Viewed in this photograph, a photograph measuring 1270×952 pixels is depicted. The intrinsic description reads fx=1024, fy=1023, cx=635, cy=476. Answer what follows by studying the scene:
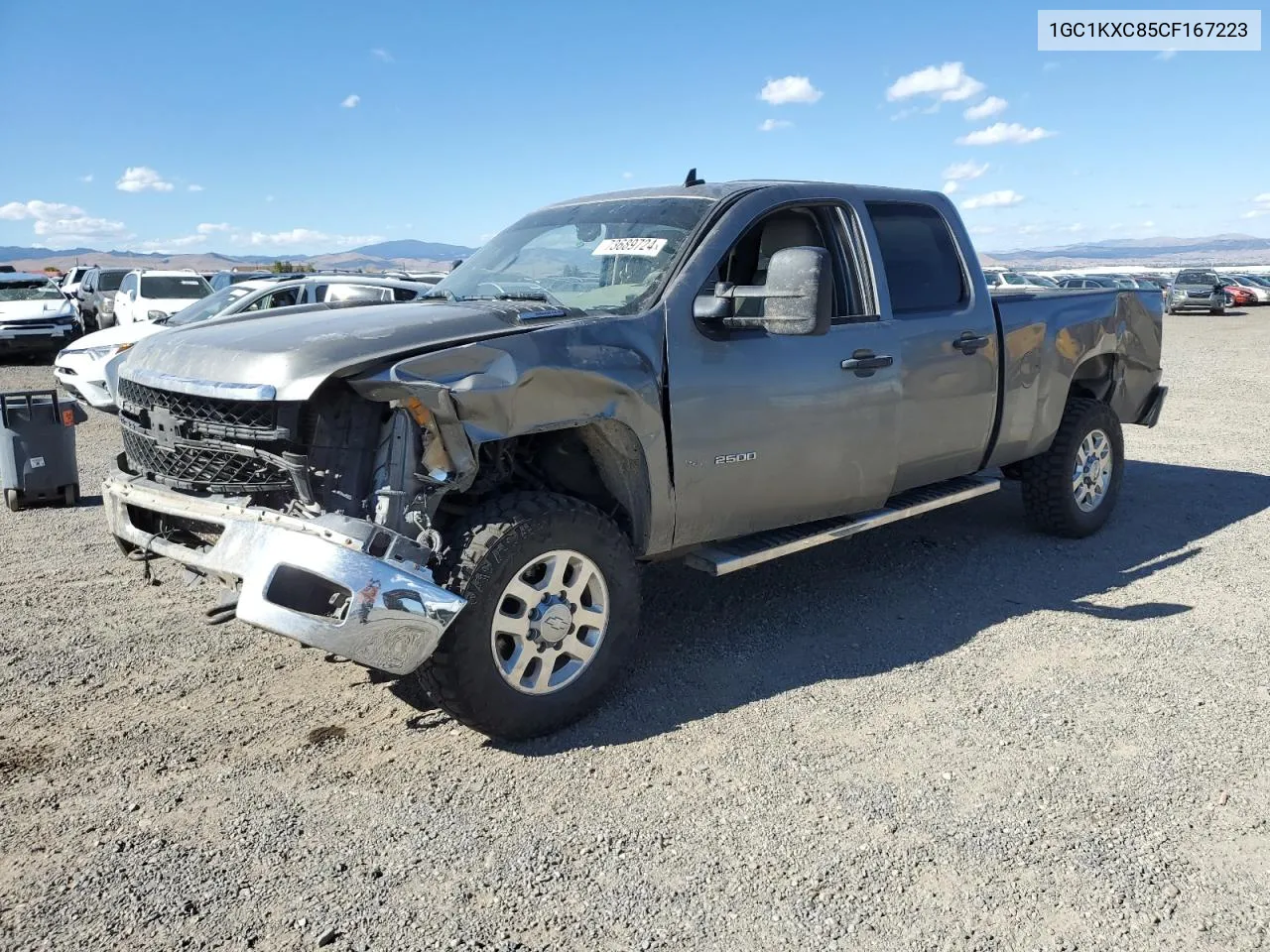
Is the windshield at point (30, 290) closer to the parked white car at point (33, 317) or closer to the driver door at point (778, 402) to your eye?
the parked white car at point (33, 317)

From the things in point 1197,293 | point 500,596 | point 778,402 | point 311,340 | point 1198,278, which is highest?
point 1198,278

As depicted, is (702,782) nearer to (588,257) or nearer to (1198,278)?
(588,257)

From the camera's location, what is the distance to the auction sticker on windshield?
432 cm

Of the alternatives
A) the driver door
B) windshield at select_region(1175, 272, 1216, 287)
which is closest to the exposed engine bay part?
the driver door

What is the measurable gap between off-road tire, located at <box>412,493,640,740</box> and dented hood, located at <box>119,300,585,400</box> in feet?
2.11

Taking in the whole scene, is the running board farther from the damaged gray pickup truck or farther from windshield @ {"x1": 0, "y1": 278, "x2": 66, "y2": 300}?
windshield @ {"x1": 0, "y1": 278, "x2": 66, "y2": 300}

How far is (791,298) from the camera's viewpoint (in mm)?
3891

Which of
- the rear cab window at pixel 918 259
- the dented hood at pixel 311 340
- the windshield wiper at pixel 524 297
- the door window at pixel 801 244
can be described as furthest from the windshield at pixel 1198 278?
the dented hood at pixel 311 340

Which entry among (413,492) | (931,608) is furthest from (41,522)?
(931,608)

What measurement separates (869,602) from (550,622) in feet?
7.08

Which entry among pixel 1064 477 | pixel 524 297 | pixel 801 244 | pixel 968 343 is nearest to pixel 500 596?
pixel 524 297

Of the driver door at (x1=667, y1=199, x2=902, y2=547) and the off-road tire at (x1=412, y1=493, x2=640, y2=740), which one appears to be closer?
the off-road tire at (x1=412, y1=493, x2=640, y2=740)

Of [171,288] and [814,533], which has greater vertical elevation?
[171,288]

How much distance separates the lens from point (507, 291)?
4.45m
